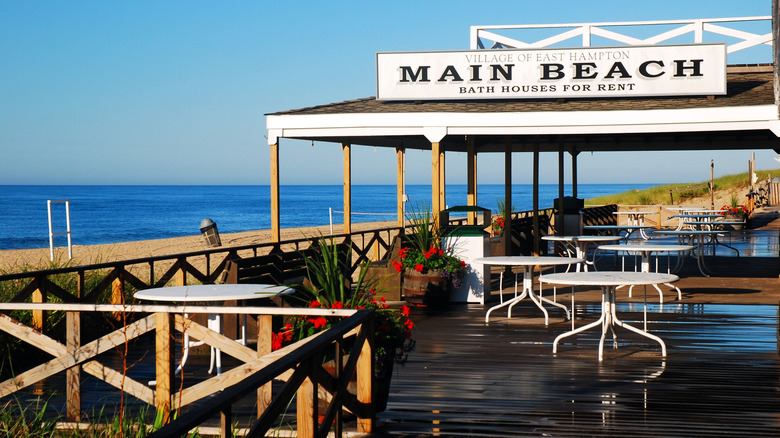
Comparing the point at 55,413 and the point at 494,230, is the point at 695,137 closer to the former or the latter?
the point at 494,230

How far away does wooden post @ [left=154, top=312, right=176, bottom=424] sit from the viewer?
14.9ft

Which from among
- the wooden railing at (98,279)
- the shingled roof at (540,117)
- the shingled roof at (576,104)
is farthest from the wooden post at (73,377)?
the shingled roof at (576,104)

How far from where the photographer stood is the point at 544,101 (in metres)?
12.9

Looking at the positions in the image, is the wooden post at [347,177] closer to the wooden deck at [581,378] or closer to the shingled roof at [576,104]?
the shingled roof at [576,104]

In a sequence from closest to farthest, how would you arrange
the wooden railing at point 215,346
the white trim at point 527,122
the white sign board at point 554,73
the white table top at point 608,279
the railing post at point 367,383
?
the wooden railing at point 215,346 < the railing post at point 367,383 < the white table top at point 608,279 < the white trim at point 527,122 < the white sign board at point 554,73

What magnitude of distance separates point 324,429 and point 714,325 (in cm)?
623

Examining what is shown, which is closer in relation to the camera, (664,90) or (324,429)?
(324,429)

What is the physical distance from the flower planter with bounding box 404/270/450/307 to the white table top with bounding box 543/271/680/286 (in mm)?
3249

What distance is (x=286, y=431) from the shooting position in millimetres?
4707

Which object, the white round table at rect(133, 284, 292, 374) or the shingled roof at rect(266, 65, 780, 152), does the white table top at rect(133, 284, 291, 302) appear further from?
the shingled roof at rect(266, 65, 780, 152)

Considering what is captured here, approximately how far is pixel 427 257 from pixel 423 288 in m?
0.43

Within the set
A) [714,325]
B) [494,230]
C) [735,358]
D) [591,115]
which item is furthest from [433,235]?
[494,230]

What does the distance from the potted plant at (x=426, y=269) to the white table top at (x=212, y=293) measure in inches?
162

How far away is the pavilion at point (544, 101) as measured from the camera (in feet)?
37.0
